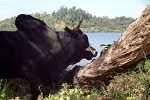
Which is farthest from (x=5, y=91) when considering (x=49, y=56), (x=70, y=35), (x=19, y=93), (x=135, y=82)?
(x=135, y=82)

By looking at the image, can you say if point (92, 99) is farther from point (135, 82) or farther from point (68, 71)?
point (68, 71)

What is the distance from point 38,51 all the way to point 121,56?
161cm

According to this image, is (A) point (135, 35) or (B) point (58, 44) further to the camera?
(B) point (58, 44)

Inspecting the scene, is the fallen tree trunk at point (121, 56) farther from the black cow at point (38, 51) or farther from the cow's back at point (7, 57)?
the cow's back at point (7, 57)

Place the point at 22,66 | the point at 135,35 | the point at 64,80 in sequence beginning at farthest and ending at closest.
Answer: the point at 64,80
the point at 22,66
the point at 135,35

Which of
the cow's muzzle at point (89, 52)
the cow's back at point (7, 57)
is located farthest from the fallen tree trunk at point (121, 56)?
the cow's back at point (7, 57)

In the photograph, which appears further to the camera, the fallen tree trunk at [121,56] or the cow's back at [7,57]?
the cow's back at [7,57]

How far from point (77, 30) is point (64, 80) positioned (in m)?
1.00

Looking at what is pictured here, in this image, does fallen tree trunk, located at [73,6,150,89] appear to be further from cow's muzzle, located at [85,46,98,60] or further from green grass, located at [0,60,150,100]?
cow's muzzle, located at [85,46,98,60]

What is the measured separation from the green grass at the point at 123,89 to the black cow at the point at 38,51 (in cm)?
47

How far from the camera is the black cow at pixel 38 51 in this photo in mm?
6266

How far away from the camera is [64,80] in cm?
674

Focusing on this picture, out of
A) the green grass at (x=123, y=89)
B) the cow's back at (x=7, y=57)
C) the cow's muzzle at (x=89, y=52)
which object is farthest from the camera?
the cow's muzzle at (x=89, y=52)

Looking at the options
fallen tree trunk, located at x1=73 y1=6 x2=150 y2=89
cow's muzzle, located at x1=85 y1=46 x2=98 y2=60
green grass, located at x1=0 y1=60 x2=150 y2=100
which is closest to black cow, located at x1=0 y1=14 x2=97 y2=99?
cow's muzzle, located at x1=85 y1=46 x2=98 y2=60
